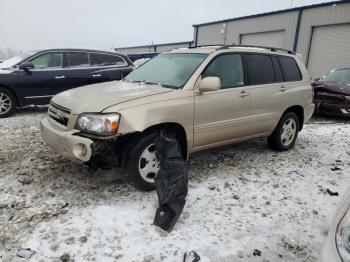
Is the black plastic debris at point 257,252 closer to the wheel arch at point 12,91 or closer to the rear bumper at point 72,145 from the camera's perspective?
the rear bumper at point 72,145

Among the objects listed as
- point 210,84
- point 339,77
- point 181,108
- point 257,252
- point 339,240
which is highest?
point 210,84

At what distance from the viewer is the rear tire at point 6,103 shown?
7512mm

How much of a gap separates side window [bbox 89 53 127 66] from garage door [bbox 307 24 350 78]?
11.6 m

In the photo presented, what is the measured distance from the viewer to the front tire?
3.68 metres

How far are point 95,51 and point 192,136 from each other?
18.2ft

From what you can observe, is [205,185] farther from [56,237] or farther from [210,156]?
[56,237]

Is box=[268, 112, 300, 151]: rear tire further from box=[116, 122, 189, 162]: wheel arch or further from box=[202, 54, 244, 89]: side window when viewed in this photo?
box=[116, 122, 189, 162]: wheel arch

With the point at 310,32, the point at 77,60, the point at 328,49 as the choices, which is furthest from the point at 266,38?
the point at 77,60

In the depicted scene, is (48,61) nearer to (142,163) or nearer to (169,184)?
(142,163)

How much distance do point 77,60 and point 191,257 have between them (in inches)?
268

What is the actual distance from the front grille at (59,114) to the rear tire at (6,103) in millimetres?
3992

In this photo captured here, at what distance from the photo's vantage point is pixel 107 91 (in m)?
4.18

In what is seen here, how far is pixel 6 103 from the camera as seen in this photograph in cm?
758

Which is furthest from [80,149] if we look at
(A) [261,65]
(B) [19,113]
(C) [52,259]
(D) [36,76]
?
(B) [19,113]
